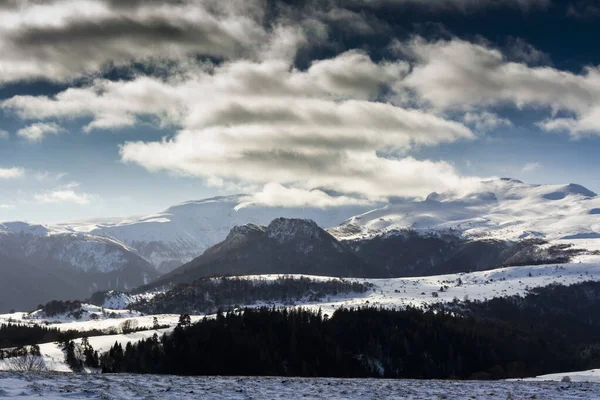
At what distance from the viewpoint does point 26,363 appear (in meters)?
175

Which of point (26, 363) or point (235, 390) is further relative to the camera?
point (26, 363)

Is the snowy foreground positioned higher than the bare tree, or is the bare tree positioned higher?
the snowy foreground

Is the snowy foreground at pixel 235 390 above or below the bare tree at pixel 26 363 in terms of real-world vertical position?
above

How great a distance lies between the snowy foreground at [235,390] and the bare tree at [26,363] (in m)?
143

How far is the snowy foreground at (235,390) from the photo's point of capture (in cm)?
3881

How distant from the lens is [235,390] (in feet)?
149

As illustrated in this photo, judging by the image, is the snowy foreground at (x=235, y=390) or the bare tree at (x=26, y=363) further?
the bare tree at (x=26, y=363)

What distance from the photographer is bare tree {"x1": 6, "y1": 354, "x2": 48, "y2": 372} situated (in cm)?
16838

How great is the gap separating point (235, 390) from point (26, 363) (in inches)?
6458

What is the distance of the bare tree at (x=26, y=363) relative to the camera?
552 feet

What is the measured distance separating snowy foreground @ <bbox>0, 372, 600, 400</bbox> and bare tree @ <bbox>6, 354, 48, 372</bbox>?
5616 inches

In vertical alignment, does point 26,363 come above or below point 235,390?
below

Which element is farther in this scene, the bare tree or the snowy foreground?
the bare tree

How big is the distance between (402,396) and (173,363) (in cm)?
16433
